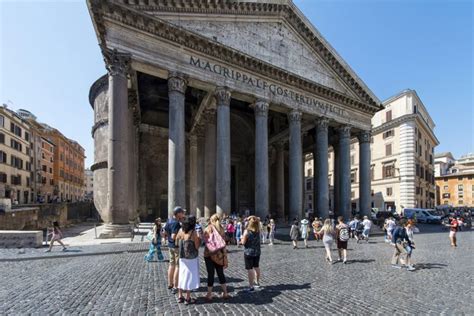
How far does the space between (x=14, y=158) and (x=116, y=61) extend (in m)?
34.6

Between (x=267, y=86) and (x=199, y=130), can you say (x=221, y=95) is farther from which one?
(x=199, y=130)

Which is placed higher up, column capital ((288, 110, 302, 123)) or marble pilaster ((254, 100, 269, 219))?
column capital ((288, 110, 302, 123))

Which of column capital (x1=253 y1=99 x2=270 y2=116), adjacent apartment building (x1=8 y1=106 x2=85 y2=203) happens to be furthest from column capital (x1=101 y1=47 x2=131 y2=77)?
adjacent apartment building (x1=8 y1=106 x2=85 y2=203)

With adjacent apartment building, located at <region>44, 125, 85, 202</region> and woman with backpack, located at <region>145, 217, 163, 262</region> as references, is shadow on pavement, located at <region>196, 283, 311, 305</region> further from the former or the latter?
adjacent apartment building, located at <region>44, 125, 85, 202</region>

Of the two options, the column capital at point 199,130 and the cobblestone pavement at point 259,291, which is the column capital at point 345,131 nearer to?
the column capital at point 199,130

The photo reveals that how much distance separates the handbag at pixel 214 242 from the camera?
484 centimetres

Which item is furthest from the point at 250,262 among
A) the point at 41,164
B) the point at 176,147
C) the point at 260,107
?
the point at 41,164

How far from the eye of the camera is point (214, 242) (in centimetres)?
487

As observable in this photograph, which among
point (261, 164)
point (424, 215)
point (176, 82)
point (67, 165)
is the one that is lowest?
point (424, 215)

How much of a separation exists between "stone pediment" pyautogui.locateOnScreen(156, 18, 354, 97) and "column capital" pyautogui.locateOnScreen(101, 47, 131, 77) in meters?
3.21

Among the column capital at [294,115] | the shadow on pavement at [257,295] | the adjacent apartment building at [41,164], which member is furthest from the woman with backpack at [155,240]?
the adjacent apartment building at [41,164]

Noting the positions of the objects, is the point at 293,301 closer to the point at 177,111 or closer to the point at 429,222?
the point at 177,111

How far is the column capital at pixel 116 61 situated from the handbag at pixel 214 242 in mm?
9415

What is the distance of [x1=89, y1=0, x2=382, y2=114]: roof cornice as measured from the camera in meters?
11.7
